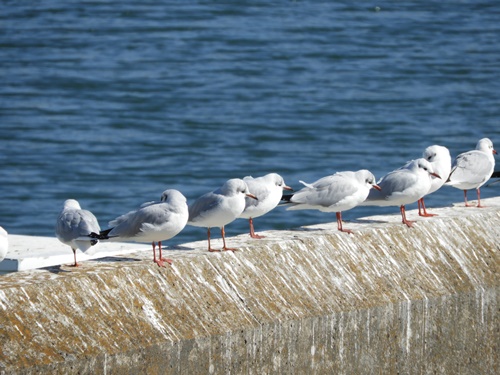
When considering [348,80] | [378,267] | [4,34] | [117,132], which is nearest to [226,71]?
[348,80]

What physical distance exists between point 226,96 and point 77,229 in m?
33.9

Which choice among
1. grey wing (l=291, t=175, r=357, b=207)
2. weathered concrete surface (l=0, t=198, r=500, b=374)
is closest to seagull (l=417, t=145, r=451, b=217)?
grey wing (l=291, t=175, r=357, b=207)

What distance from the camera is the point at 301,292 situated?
724 centimetres

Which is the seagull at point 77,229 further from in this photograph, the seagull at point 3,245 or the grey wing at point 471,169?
the grey wing at point 471,169

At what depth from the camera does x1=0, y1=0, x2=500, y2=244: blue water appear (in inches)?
1219

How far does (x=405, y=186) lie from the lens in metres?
9.32

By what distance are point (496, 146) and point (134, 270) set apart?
2515cm

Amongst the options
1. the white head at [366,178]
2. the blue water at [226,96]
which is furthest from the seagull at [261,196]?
the blue water at [226,96]

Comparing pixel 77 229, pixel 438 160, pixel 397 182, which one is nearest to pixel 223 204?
pixel 77 229

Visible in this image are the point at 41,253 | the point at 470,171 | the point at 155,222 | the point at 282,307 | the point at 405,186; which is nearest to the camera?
the point at 282,307

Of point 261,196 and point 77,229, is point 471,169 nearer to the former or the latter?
point 261,196

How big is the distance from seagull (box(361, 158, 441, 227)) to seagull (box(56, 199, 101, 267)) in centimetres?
237

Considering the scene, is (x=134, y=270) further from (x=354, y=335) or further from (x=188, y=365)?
(x=354, y=335)

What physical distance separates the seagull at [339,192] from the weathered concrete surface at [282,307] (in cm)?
50
